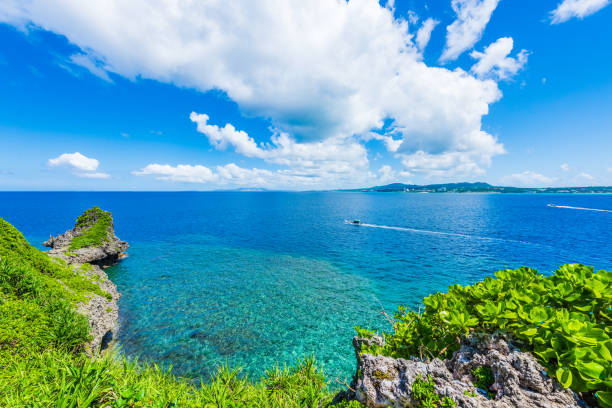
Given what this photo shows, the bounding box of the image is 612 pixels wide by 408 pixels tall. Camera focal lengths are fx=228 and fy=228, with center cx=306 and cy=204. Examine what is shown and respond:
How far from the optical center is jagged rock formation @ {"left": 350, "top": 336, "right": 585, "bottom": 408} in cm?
390

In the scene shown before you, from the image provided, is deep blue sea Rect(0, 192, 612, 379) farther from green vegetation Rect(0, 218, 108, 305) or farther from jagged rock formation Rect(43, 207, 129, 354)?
green vegetation Rect(0, 218, 108, 305)

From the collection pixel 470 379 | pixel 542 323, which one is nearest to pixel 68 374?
pixel 470 379

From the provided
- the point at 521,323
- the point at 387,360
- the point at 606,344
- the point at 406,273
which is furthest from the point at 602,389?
the point at 406,273

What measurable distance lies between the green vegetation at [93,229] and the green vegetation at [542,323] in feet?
156

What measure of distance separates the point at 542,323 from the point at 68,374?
43.7 feet

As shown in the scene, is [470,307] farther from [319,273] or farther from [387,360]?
[319,273]

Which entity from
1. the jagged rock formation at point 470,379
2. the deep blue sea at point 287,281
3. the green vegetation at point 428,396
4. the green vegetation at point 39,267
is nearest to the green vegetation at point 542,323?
the jagged rock formation at point 470,379

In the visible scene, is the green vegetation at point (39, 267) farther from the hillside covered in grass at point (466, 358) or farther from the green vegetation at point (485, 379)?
the green vegetation at point (485, 379)

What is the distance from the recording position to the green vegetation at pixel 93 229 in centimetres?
3628

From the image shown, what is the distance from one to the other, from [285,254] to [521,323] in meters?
42.3

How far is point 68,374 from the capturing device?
7680 millimetres

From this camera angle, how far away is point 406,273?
113ft

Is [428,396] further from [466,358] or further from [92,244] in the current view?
[92,244]

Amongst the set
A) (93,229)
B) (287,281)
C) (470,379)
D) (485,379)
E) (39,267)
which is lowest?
(287,281)
